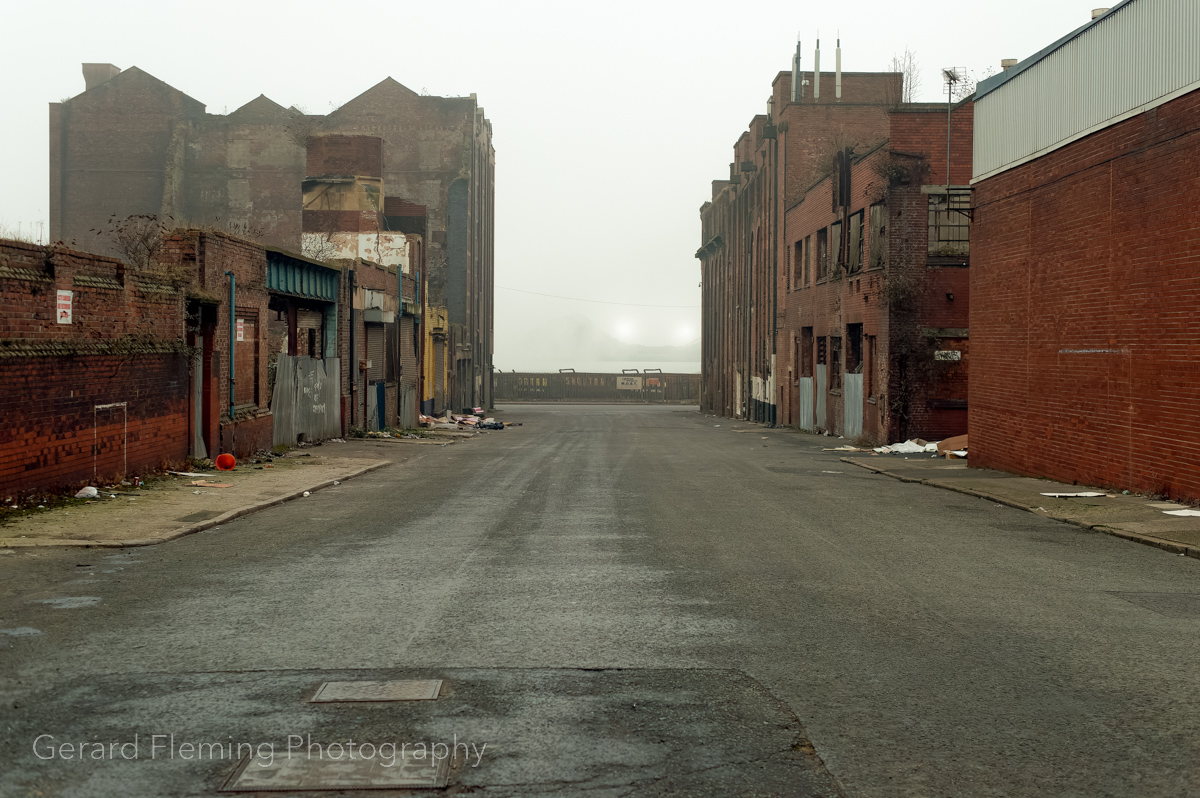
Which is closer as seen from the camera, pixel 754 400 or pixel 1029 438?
pixel 1029 438

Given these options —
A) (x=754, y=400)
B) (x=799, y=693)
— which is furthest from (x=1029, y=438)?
(x=754, y=400)

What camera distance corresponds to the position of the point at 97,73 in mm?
54969

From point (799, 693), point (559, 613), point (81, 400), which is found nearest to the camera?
point (799, 693)

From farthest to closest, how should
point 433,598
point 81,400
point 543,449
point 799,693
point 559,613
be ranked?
point 543,449 < point 81,400 < point 433,598 < point 559,613 < point 799,693

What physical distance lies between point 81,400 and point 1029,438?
597 inches

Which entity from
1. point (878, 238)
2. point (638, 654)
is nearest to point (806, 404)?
point (878, 238)

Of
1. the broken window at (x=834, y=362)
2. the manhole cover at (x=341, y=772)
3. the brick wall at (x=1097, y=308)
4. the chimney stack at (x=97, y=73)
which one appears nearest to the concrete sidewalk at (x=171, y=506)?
the manhole cover at (x=341, y=772)

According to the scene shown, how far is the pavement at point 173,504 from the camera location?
36.0 feet

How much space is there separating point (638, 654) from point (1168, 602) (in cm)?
448

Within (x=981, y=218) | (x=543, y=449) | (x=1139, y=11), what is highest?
(x=1139, y=11)

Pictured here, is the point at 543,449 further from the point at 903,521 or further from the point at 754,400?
the point at 754,400

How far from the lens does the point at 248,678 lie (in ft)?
19.1

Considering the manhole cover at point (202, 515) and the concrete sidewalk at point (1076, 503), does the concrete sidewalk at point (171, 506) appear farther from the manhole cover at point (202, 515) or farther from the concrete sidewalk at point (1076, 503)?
the concrete sidewalk at point (1076, 503)

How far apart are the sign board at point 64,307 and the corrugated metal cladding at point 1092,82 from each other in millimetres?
14970
